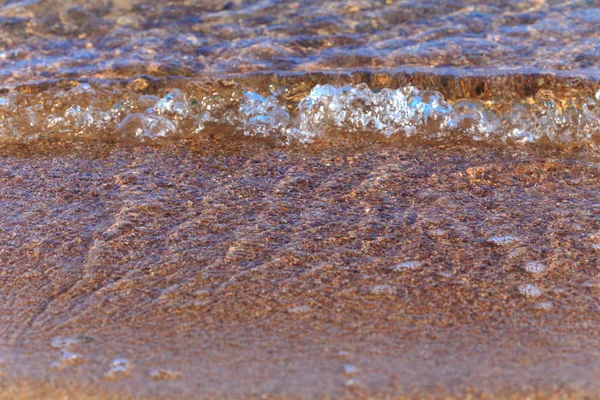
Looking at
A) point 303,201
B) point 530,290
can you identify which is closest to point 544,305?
point 530,290

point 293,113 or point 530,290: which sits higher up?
point 293,113

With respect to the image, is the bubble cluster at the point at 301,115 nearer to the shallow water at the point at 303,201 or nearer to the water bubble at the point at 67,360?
the shallow water at the point at 303,201

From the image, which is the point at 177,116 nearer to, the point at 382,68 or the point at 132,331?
the point at 382,68

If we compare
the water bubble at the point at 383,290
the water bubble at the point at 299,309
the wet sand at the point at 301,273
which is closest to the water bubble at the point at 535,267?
the wet sand at the point at 301,273

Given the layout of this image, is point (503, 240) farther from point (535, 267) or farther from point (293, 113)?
point (293, 113)

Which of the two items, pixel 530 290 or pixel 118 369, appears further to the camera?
pixel 530 290

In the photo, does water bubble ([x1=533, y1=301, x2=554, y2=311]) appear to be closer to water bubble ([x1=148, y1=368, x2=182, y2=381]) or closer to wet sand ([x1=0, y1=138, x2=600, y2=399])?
wet sand ([x1=0, y1=138, x2=600, y2=399])
